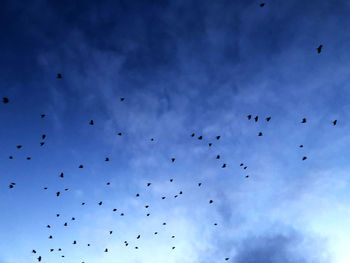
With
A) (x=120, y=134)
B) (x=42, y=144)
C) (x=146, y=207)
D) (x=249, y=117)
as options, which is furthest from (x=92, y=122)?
(x=249, y=117)

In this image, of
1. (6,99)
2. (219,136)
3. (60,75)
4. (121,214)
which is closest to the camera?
(6,99)

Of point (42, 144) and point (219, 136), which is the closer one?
point (42, 144)

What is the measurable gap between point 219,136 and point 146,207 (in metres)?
14.3

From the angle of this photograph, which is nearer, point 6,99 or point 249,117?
point 6,99

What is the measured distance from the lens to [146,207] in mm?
39531

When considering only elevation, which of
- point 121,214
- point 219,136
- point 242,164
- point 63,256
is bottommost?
point 63,256

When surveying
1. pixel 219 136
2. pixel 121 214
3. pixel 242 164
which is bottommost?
pixel 121 214

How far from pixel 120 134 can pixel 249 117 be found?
53.4ft

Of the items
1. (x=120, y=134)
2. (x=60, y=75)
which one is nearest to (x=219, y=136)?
(x=120, y=134)

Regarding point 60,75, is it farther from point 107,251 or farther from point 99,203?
point 107,251

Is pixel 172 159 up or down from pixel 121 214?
up

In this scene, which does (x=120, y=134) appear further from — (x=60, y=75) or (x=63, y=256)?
(x=63, y=256)

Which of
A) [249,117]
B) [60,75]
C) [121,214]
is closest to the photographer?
[60,75]

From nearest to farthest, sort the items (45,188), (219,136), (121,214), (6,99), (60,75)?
(6,99)
(60,75)
(45,188)
(219,136)
(121,214)
